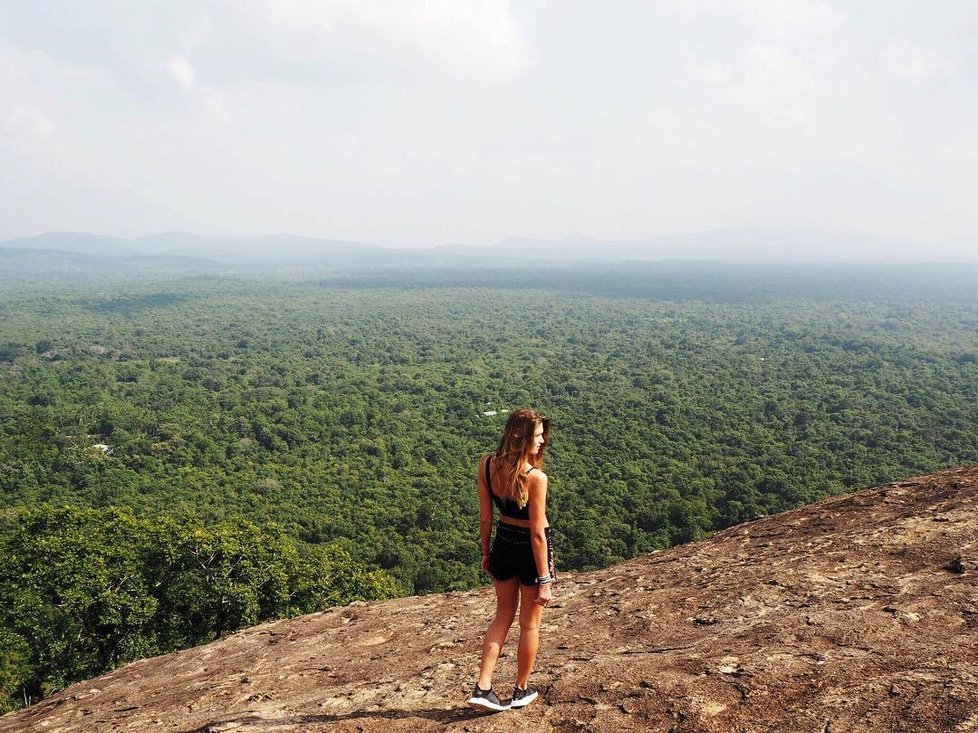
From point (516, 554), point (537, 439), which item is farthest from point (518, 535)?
point (537, 439)

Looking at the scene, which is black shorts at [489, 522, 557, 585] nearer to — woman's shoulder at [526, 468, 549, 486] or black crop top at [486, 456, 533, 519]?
black crop top at [486, 456, 533, 519]

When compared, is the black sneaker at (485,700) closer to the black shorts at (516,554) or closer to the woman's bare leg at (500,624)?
the woman's bare leg at (500,624)

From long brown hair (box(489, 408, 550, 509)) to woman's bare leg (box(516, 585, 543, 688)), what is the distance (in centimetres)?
81

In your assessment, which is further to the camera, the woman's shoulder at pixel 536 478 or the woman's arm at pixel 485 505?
the woman's arm at pixel 485 505

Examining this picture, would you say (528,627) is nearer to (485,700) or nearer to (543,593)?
(543,593)

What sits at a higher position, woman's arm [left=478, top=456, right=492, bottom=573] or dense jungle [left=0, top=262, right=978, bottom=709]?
woman's arm [left=478, top=456, right=492, bottom=573]

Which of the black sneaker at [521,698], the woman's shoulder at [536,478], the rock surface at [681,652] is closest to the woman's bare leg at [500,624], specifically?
the black sneaker at [521,698]

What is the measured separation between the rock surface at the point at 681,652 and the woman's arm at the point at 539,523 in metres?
1.40

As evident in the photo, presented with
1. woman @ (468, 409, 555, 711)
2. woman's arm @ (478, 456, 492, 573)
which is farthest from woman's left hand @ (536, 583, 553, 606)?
woman's arm @ (478, 456, 492, 573)

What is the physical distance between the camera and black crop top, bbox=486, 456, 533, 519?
405 centimetres

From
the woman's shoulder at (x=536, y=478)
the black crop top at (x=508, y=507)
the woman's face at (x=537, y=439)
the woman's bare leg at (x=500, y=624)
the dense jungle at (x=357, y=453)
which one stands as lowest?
the dense jungle at (x=357, y=453)

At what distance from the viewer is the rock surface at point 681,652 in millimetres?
4305

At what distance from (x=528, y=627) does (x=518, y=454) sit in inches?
58.3

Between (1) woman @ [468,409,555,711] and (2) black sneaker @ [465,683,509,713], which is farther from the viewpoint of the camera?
(2) black sneaker @ [465,683,509,713]
